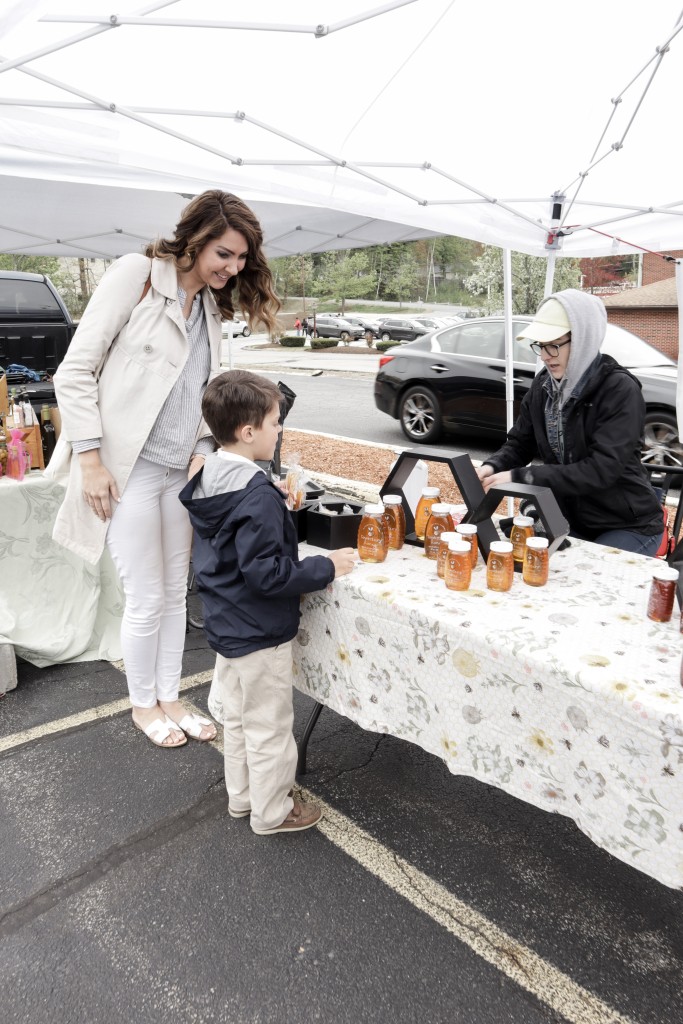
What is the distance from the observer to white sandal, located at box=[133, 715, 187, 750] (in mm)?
2744

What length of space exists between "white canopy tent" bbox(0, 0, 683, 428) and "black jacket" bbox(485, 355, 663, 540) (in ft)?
5.79

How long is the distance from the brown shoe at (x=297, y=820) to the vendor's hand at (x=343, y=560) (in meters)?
0.86

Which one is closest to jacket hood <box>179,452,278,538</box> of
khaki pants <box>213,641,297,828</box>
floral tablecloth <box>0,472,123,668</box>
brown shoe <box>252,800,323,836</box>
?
khaki pants <box>213,641,297,828</box>

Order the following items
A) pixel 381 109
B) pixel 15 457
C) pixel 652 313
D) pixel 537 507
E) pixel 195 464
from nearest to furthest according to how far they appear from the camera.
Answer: pixel 537 507 < pixel 195 464 < pixel 15 457 < pixel 381 109 < pixel 652 313

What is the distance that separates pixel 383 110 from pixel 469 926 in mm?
3893

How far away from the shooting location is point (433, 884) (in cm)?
210

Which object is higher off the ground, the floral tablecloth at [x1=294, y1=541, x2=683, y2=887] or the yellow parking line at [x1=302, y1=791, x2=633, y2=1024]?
the floral tablecloth at [x1=294, y1=541, x2=683, y2=887]

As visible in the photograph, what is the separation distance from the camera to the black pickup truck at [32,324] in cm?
594

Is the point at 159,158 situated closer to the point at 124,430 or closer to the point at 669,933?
the point at 124,430

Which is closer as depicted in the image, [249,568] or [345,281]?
[249,568]

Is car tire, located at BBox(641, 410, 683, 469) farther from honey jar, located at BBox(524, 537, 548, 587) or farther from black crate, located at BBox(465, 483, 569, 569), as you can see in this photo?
honey jar, located at BBox(524, 537, 548, 587)

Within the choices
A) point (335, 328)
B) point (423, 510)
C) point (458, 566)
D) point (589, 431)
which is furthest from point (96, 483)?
point (335, 328)

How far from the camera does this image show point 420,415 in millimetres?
8844

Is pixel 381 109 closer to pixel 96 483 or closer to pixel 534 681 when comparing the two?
pixel 96 483
